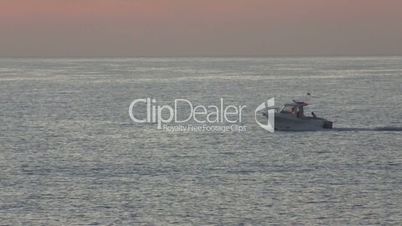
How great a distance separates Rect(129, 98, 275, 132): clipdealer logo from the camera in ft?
306

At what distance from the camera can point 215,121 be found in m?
104

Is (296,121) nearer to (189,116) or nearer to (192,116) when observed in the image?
(192,116)

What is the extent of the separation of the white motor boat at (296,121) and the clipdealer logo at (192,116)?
28.0 inches

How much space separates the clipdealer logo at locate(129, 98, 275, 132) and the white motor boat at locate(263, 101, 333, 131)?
71 centimetres

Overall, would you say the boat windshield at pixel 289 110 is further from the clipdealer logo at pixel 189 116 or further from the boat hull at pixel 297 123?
the clipdealer logo at pixel 189 116

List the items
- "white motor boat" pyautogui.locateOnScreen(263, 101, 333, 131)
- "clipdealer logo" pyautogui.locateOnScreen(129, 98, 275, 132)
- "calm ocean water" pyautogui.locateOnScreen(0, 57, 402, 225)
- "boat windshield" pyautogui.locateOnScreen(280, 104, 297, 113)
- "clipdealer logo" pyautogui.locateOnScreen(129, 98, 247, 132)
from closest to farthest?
"calm ocean water" pyautogui.locateOnScreen(0, 57, 402, 225) < "boat windshield" pyautogui.locateOnScreen(280, 104, 297, 113) < "white motor boat" pyautogui.locateOnScreen(263, 101, 333, 131) < "clipdealer logo" pyautogui.locateOnScreen(129, 98, 275, 132) < "clipdealer logo" pyautogui.locateOnScreen(129, 98, 247, 132)

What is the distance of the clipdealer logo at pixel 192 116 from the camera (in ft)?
306

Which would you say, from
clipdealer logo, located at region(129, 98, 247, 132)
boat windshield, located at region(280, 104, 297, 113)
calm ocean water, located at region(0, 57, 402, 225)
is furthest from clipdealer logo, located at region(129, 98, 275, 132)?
calm ocean water, located at region(0, 57, 402, 225)

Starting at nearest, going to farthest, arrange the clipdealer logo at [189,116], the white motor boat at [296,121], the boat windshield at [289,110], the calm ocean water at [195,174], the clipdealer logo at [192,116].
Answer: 1. the calm ocean water at [195,174]
2. the boat windshield at [289,110]
3. the white motor boat at [296,121]
4. the clipdealer logo at [192,116]
5. the clipdealer logo at [189,116]

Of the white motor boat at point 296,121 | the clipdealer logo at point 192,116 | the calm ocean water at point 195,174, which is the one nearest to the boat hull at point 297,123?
the white motor boat at point 296,121

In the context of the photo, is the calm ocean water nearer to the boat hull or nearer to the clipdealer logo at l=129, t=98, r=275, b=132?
the boat hull

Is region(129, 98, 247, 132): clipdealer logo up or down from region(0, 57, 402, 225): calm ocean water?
down

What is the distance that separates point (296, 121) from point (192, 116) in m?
27.9

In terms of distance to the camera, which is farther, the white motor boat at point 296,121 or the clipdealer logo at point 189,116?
the clipdealer logo at point 189,116
